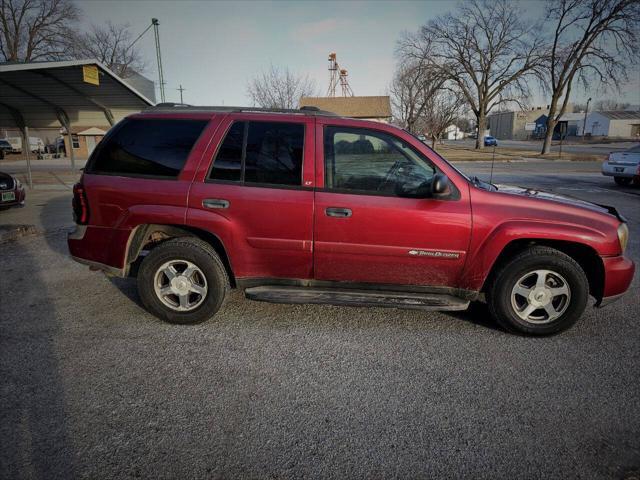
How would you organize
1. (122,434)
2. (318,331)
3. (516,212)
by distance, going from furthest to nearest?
(318,331) < (516,212) < (122,434)

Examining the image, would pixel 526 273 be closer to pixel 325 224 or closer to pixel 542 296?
pixel 542 296

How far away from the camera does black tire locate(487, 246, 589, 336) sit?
10.5 feet

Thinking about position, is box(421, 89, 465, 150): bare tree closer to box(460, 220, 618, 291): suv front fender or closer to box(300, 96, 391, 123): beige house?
box(300, 96, 391, 123): beige house

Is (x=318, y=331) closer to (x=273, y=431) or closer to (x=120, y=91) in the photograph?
(x=273, y=431)

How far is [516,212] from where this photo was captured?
318 centimetres

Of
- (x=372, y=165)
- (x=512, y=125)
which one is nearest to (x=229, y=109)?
(x=372, y=165)

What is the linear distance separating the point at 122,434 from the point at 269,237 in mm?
1765

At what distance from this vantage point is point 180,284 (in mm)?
3449

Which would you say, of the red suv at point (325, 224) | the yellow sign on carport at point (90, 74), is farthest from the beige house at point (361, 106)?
the red suv at point (325, 224)

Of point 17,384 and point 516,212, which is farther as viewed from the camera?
point 516,212

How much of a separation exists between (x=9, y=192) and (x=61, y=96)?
161 inches

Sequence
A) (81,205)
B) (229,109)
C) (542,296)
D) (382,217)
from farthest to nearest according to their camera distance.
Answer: (229,109), (81,205), (542,296), (382,217)

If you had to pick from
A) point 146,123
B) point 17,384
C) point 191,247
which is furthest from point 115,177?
point 17,384

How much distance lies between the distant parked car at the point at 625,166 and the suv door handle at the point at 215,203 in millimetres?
14675
